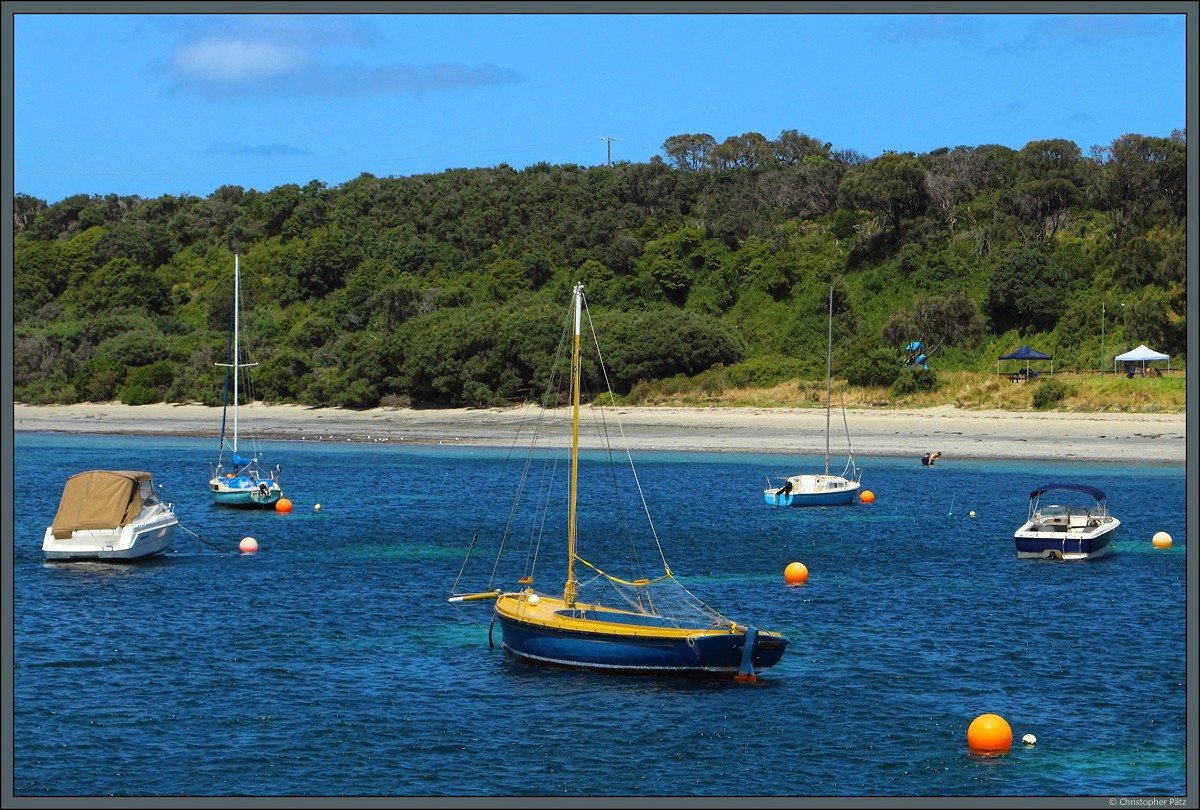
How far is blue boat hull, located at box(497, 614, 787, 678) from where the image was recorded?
2464 cm

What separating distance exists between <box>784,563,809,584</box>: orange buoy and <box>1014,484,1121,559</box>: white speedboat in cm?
766

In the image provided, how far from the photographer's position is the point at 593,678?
2533 centimetres

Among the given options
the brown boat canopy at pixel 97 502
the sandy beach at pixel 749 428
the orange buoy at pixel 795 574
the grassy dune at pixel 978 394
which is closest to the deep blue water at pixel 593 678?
the orange buoy at pixel 795 574

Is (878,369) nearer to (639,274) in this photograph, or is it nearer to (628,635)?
(639,274)

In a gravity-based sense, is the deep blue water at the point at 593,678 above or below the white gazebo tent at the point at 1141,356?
below

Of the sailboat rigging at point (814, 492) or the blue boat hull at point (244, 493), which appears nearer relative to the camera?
the blue boat hull at point (244, 493)

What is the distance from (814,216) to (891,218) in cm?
1239

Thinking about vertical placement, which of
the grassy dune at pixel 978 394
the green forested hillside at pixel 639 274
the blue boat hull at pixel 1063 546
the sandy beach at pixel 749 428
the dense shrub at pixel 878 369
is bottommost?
the blue boat hull at pixel 1063 546

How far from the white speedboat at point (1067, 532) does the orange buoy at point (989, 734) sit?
61.2 ft

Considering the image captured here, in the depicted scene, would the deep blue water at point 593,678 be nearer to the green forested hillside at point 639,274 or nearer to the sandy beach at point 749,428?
the sandy beach at point 749,428

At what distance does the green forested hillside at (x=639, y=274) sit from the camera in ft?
275

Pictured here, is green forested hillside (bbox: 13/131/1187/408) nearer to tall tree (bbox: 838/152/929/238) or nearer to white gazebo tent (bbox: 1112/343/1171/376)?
tall tree (bbox: 838/152/929/238)

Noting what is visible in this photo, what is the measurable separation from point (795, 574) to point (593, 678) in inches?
461

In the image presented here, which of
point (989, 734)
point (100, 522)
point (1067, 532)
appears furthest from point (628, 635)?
point (100, 522)
